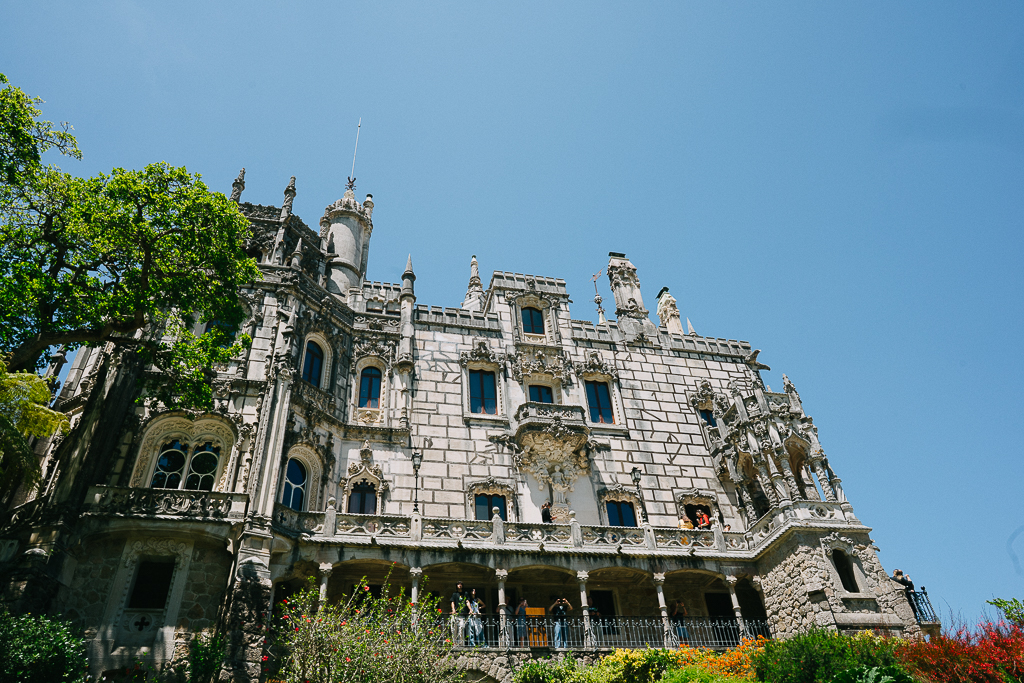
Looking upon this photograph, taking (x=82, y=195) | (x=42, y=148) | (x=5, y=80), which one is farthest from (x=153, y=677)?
(x=5, y=80)

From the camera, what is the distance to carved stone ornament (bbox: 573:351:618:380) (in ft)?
98.0

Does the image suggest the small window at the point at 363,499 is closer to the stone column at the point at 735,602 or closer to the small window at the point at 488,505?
the small window at the point at 488,505

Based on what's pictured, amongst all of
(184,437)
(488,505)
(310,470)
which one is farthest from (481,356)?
(184,437)

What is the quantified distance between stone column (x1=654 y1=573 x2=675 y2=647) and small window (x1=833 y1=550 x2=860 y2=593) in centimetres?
549

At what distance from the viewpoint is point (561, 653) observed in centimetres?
1967

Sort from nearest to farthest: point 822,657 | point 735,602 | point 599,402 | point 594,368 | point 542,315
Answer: point 822,657, point 735,602, point 599,402, point 594,368, point 542,315

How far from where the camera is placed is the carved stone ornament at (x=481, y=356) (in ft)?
93.6

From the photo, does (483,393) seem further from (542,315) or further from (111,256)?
(111,256)

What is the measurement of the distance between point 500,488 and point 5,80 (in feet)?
63.0

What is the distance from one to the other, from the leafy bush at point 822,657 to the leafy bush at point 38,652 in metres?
15.7

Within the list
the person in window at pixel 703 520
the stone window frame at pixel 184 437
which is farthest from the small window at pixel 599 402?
the stone window frame at pixel 184 437

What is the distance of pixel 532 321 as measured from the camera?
3159 centimetres

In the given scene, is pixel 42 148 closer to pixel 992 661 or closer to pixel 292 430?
pixel 292 430

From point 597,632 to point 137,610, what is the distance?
1319cm
